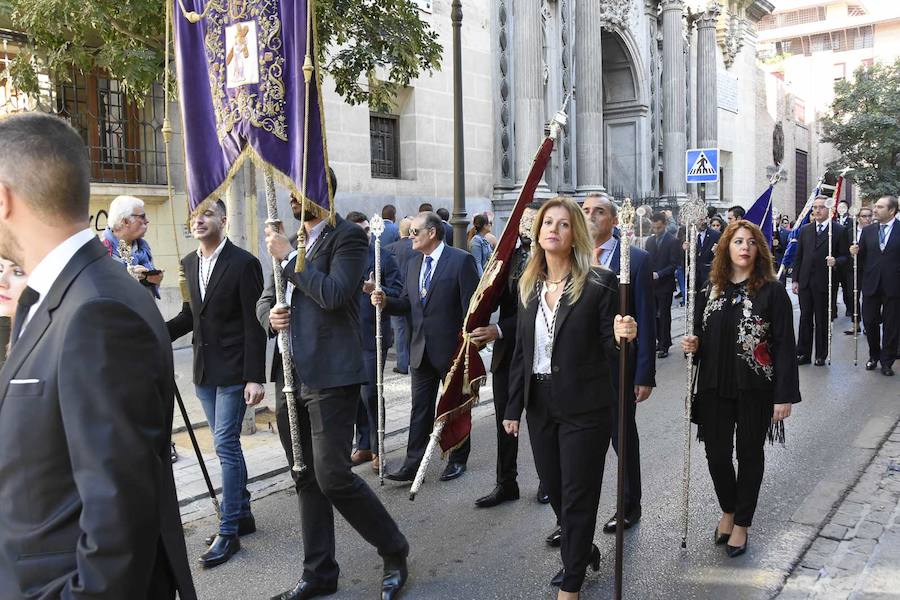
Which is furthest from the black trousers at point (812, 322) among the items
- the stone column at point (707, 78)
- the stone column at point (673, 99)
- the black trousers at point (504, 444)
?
the stone column at point (707, 78)

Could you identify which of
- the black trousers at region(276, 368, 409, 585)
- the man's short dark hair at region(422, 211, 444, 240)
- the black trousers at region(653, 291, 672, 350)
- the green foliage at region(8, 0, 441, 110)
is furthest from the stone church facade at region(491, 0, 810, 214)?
the black trousers at region(276, 368, 409, 585)

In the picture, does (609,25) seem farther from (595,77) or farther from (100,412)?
(100,412)

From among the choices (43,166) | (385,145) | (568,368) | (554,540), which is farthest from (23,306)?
(385,145)

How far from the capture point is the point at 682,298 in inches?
739

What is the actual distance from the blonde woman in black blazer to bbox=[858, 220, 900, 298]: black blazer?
7.85m

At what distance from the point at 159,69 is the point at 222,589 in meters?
4.88

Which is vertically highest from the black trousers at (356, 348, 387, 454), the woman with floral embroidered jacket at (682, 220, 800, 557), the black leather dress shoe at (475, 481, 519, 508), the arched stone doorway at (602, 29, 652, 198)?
the arched stone doorway at (602, 29, 652, 198)

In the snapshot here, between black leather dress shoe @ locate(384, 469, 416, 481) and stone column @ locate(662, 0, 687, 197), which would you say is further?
stone column @ locate(662, 0, 687, 197)

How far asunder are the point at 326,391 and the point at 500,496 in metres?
2.14

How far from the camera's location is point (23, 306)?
2.00 m

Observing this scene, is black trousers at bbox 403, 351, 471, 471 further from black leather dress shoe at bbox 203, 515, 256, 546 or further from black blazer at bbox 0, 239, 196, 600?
black blazer at bbox 0, 239, 196, 600

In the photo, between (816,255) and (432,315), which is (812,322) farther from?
(432,315)

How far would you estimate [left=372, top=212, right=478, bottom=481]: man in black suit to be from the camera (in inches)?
247

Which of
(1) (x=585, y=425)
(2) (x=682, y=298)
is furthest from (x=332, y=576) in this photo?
(2) (x=682, y=298)
